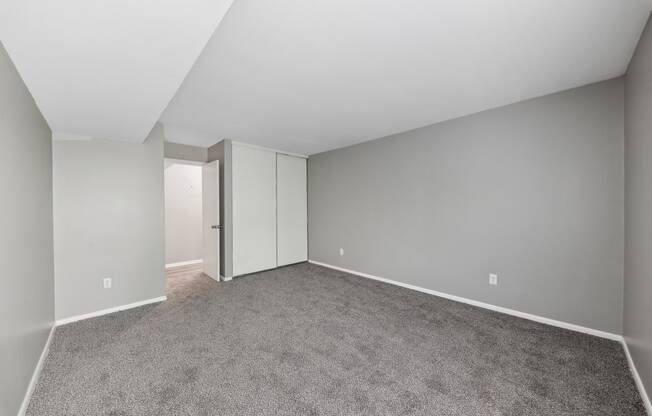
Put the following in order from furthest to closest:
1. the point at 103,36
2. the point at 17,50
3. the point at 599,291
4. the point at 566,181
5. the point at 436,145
→ the point at 436,145 → the point at 566,181 → the point at 599,291 → the point at 17,50 → the point at 103,36

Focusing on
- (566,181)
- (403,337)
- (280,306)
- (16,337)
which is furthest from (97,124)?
(566,181)

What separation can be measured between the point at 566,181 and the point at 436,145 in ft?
4.61

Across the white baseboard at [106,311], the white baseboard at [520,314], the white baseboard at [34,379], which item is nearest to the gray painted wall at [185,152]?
the white baseboard at [106,311]

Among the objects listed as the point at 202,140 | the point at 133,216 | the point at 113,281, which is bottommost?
the point at 113,281

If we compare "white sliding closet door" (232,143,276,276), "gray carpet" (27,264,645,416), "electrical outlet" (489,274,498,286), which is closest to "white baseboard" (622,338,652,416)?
"gray carpet" (27,264,645,416)

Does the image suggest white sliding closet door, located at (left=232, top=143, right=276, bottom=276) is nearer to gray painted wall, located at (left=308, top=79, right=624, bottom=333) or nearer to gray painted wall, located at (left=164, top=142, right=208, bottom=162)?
gray painted wall, located at (left=164, top=142, right=208, bottom=162)

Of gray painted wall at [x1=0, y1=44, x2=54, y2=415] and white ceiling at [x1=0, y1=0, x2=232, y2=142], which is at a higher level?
white ceiling at [x1=0, y1=0, x2=232, y2=142]

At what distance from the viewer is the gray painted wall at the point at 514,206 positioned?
2.28m

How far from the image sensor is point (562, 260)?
2.47m

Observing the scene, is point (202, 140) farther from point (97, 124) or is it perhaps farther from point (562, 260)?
point (562, 260)

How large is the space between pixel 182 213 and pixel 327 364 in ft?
15.8

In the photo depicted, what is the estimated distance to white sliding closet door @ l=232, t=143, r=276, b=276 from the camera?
14.0 feet

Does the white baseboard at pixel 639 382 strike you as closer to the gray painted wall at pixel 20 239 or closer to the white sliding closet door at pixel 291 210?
the gray painted wall at pixel 20 239

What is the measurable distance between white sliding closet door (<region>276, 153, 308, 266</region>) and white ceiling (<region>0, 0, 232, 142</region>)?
2.96 metres
